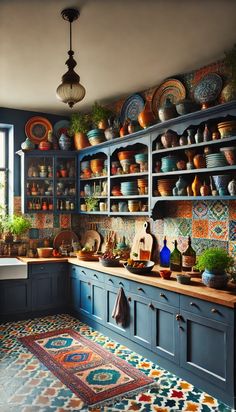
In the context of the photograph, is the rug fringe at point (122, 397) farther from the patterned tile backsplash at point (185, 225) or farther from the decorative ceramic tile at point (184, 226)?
the decorative ceramic tile at point (184, 226)

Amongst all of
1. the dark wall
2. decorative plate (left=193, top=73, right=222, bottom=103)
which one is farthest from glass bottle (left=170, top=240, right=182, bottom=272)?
the dark wall

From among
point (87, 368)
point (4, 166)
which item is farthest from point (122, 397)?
point (4, 166)

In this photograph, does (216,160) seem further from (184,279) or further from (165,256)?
(165,256)

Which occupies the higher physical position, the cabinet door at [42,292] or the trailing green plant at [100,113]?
the trailing green plant at [100,113]

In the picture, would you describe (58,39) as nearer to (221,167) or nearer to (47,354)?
(221,167)

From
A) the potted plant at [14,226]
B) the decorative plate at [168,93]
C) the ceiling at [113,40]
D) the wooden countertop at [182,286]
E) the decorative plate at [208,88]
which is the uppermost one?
the ceiling at [113,40]

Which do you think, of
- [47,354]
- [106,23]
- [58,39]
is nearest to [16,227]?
[47,354]

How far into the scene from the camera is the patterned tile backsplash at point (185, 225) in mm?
3674

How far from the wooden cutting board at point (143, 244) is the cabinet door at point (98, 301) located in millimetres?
583

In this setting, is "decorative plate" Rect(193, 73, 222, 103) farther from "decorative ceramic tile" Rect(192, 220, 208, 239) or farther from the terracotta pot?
the terracotta pot

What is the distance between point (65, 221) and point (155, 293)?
2.83 m

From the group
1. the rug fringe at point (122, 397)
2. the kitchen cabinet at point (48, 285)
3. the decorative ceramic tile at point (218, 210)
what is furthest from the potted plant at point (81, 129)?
the rug fringe at point (122, 397)

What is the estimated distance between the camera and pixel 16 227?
5.48m

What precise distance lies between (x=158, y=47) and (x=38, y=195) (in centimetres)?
293
